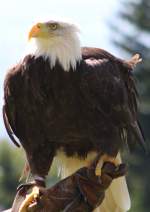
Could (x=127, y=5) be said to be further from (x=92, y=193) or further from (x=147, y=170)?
(x=92, y=193)

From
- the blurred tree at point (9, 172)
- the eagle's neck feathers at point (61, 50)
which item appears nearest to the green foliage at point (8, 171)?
the blurred tree at point (9, 172)

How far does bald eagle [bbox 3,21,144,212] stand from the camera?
31.2 ft

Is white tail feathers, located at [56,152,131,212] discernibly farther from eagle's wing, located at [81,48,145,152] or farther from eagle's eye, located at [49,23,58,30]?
eagle's eye, located at [49,23,58,30]

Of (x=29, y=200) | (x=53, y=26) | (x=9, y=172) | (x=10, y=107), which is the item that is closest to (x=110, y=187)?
(x=29, y=200)

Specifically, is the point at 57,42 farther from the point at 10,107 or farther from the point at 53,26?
the point at 10,107

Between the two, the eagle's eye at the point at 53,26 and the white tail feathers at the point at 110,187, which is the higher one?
the eagle's eye at the point at 53,26

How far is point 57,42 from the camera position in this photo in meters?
9.77

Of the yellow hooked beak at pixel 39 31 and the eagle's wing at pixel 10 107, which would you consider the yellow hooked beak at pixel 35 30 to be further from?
the eagle's wing at pixel 10 107

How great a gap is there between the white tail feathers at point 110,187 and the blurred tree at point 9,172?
30.7 metres

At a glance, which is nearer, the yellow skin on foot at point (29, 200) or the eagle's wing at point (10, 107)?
the yellow skin on foot at point (29, 200)

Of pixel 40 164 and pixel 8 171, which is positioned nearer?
pixel 40 164

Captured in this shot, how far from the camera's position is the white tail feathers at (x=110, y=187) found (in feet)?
32.7

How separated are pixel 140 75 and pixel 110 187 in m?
39.3

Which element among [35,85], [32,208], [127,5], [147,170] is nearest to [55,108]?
[35,85]
